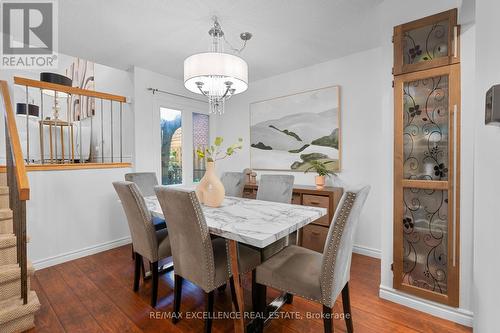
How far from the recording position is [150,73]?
3.65 m

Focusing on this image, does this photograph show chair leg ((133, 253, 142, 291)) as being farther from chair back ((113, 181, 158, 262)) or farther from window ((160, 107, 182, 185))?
window ((160, 107, 182, 185))

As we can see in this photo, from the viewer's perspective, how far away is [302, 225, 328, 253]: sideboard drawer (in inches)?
114

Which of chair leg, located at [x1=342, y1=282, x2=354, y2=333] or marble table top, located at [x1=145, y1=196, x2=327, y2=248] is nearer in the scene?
marble table top, located at [x1=145, y1=196, x2=327, y2=248]

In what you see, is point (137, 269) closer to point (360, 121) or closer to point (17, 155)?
point (17, 155)

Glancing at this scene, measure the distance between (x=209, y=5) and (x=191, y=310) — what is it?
2.56m

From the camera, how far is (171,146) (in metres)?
4.05

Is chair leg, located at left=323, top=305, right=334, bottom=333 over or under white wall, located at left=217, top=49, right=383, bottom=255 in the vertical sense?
under

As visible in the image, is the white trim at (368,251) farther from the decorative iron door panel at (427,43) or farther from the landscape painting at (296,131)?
the decorative iron door panel at (427,43)

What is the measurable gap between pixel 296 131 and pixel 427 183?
197 cm

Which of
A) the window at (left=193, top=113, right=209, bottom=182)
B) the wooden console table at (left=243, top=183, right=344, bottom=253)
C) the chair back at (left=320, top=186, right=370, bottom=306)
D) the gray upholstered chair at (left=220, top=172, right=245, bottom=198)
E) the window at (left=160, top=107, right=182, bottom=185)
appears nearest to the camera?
the chair back at (left=320, top=186, right=370, bottom=306)

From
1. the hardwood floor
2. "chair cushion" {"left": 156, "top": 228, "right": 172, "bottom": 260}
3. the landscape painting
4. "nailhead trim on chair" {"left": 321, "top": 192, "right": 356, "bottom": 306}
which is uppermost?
the landscape painting

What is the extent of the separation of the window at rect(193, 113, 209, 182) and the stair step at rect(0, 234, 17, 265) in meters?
2.73

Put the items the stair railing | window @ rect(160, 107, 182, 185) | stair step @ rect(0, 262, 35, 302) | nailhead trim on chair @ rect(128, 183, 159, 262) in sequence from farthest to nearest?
window @ rect(160, 107, 182, 185)
nailhead trim on chair @ rect(128, 183, 159, 262)
stair step @ rect(0, 262, 35, 302)
the stair railing

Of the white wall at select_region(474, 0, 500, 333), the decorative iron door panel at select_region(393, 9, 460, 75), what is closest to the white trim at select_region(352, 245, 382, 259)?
the white wall at select_region(474, 0, 500, 333)
